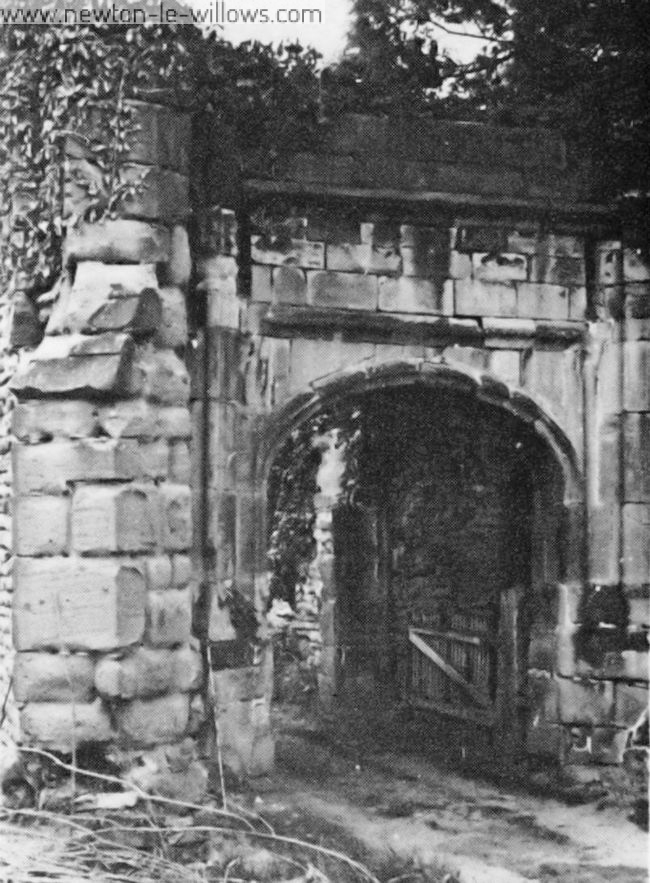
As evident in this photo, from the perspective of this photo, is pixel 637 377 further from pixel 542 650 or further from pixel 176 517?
pixel 176 517

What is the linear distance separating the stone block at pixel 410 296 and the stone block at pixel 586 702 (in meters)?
2.69

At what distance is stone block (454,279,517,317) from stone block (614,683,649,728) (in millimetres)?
2625

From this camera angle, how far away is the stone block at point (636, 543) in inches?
289

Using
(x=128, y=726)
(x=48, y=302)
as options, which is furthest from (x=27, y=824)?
(x=48, y=302)

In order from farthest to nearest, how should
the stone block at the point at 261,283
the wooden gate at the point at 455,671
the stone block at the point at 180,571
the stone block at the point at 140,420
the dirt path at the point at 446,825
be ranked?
the wooden gate at the point at 455,671 < the stone block at the point at 261,283 < the stone block at the point at 180,571 < the stone block at the point at 140,420 < the dirt path at the point at 446,825

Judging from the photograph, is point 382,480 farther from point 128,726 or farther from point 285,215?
point 128,726

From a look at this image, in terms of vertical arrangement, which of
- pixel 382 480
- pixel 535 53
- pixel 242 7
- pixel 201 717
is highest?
pixel 535 53

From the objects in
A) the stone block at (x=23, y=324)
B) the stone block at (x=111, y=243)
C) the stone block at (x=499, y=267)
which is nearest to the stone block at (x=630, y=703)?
the stone block at (x=499, y=267)

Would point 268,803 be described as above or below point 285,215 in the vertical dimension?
below

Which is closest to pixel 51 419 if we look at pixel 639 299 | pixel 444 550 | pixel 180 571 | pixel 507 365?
pixel 180 571

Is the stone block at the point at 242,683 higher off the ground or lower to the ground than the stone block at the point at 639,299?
lower

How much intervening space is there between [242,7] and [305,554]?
6096 mm

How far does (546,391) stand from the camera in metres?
7.52

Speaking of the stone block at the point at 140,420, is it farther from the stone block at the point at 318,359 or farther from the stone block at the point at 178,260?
the stone block at the point at 318,359
